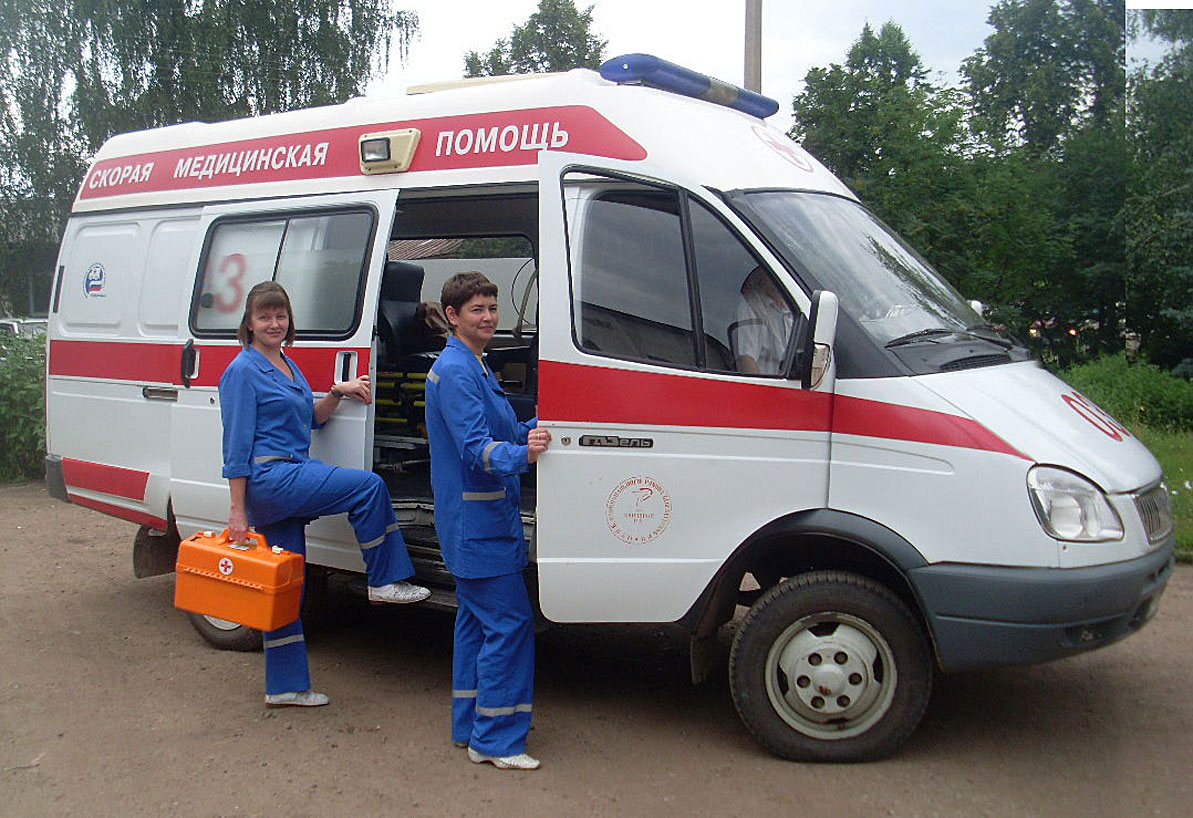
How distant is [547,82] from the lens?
5.01 m

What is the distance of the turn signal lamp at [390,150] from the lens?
17.6 feet

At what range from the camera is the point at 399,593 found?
5133mm

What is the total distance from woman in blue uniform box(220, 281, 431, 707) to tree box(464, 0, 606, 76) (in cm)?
3125

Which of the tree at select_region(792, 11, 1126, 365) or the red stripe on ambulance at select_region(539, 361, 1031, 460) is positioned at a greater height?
the tree at select_region(792, 11, 1126, 365)

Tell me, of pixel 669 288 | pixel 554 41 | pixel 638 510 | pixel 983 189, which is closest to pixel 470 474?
pixel 638 510

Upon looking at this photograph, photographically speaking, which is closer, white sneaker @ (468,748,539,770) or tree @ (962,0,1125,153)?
white sneaker @ (468,748,539,770)

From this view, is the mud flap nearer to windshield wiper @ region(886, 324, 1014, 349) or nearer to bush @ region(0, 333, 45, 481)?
windshield wiper @ region(886, 324, 1014, 349)

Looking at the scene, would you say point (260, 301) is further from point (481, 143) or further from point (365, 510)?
point (481, 143)

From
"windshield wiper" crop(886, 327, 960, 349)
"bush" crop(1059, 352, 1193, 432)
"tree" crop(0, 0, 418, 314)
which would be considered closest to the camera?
"windshield wiper" crop(886, 327, 960, 349)

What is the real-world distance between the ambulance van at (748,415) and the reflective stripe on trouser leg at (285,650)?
1.23 ft

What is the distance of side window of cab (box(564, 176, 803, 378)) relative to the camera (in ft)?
14.3

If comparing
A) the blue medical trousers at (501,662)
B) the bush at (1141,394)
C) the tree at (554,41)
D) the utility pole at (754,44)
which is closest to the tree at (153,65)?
the tree at (554,41)

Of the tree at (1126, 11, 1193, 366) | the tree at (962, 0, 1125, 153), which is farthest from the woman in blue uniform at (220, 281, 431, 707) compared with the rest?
the tree at (962, 0, 1125, 153)

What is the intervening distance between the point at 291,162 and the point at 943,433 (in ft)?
11.7
